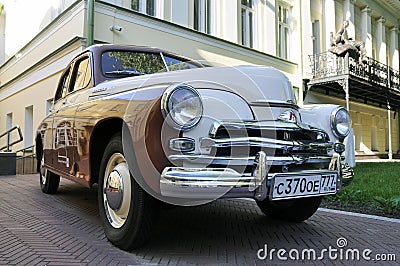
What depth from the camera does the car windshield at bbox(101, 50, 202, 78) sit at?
12.3ft

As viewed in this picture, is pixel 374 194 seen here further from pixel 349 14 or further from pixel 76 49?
pixel 349 14

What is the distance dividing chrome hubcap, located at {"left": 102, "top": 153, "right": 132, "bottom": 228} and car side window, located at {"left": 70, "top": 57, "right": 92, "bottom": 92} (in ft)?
4.25

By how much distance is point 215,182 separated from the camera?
2.27 meters

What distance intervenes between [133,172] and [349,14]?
66.0 ft

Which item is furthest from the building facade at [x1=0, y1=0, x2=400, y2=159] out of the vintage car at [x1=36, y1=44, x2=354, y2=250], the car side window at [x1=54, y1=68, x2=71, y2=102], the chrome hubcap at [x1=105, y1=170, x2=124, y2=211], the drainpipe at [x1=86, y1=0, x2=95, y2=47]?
the chrome hubcap at [x1=105, y1=170, x2=124, y2=211]

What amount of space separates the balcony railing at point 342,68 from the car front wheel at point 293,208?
12689mm

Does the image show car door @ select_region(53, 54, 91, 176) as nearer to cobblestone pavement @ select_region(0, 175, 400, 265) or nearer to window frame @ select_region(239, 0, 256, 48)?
cobblestone pavement @ select_region(0, 175, 400, 265)

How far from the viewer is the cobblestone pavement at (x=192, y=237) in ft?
8.47

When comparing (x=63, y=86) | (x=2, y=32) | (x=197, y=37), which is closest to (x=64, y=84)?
(x=63, y=86)

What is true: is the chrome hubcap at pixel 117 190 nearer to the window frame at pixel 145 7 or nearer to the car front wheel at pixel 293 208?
the car front wheel at pixel 293 208

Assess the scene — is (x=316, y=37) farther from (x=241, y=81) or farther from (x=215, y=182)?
(x=215, y=182)

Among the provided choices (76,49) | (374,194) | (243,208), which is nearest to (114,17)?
(76,49)

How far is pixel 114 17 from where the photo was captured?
31.5 feet

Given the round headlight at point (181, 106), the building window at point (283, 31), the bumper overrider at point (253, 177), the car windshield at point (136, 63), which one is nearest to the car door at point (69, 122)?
the car windshield at point (136, 63)
